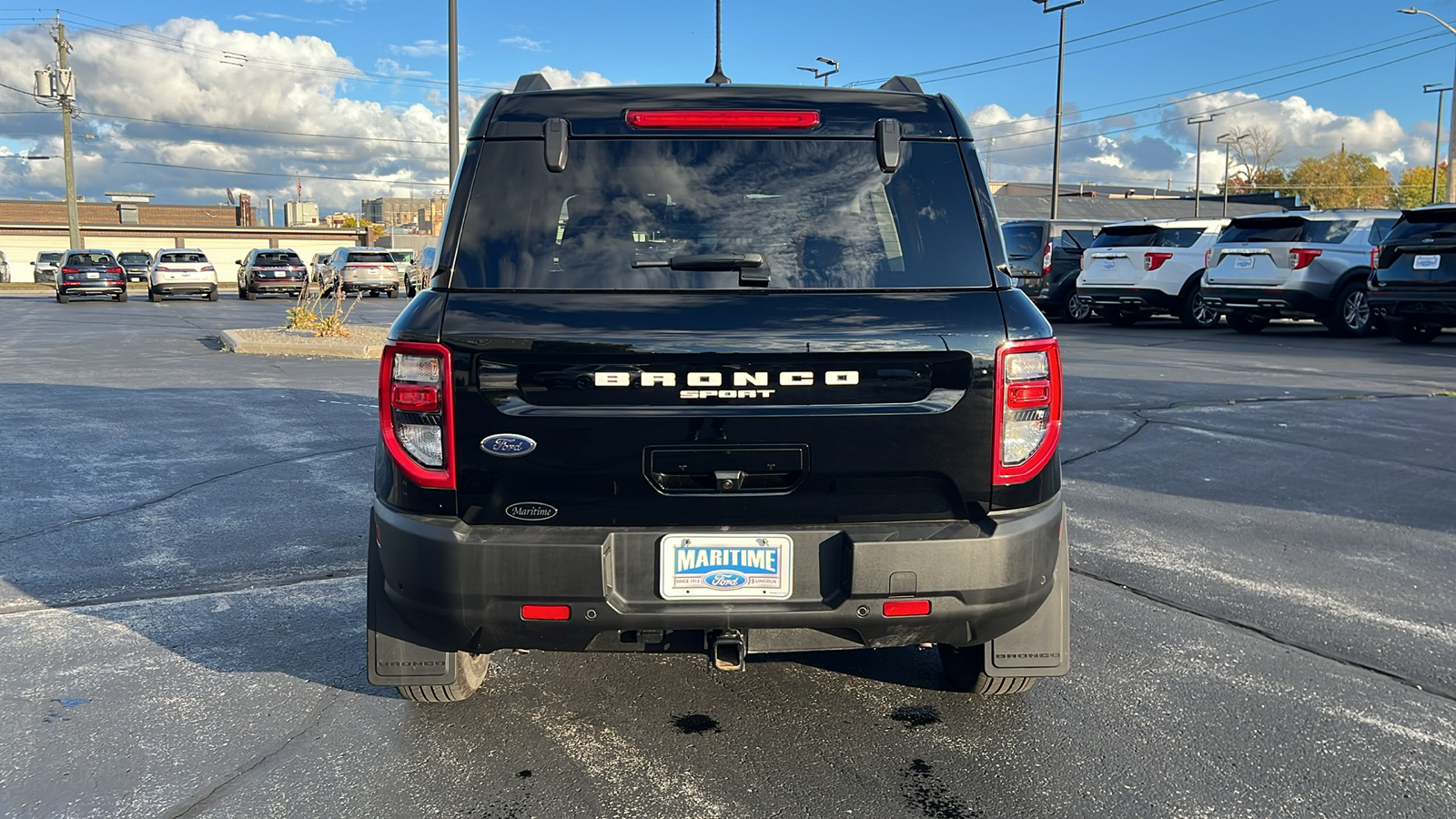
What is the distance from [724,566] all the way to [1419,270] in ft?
52.2

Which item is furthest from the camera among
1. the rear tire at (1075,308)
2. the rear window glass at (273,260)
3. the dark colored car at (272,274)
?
the rear window glass at (273,260)

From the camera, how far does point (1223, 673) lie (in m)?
4.11

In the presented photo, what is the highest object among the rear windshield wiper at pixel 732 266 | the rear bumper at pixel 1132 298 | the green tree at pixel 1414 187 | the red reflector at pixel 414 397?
the green tree at pixel 1414 187

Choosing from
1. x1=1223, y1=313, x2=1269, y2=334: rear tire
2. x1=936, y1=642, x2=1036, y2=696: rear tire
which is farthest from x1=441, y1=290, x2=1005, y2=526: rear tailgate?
x1=1223, y1=313, x2=1269, y2=334: rear tire

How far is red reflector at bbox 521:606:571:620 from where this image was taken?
3.03 m

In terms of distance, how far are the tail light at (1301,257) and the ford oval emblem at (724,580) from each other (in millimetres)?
17380

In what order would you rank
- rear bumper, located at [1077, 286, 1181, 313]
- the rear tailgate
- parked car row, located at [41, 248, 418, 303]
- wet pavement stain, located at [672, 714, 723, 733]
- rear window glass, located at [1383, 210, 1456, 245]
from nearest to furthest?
the rear tailgate
wet pavement stain, located at [672, 714, 723, 733]
rear window glass, located at [1383, 210, 1456, 245]
rear bumper, located at [1077, 286, 1181, 313]
parked car row, located at [41, 248, 418, 303]

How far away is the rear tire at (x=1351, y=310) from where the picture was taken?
17.8 metres

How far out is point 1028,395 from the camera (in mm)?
3109

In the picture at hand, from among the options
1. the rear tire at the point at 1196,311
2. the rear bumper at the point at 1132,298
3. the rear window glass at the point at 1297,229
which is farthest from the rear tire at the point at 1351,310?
the rear bumper at the point at 1132,298

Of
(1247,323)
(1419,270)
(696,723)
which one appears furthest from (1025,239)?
(696,723)

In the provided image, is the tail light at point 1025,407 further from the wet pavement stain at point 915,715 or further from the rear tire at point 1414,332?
the rear tire at point 1414,332

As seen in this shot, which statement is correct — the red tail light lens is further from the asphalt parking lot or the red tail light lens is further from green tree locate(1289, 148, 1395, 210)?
green tree locate(1289, 148, 1395, 210)

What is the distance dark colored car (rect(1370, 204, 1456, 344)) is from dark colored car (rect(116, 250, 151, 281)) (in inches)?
1648
